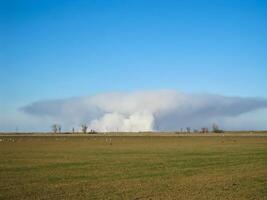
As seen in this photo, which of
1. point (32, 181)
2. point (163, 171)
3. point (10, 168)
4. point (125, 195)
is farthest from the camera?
point (10, 168)

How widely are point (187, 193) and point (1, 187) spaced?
8804mm

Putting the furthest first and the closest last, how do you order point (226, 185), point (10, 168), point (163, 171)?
point (10, 168)
point (163, 171)
point (226, 185)

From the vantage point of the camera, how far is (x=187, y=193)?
19141mm

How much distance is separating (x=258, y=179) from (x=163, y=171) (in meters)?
6.72

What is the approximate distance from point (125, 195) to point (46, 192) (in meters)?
3.62

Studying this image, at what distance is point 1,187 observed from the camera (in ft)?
69.3

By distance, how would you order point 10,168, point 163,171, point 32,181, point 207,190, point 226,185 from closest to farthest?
point 207,190 → point 226,185 → point 32,181 → point 163,171 → point 10,168

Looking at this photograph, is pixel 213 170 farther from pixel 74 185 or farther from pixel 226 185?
pixel 74 185

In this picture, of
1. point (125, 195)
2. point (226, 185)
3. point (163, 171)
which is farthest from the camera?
point (163, 171)

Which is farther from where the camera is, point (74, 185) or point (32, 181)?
point (32, 181)

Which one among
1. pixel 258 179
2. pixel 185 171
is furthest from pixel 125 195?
pixel 185 171

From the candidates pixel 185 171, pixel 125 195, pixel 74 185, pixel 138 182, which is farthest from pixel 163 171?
pixel 125 195

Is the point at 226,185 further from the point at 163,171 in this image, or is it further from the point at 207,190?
the point at 163,171

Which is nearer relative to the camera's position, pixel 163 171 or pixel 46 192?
pixel 46 192
